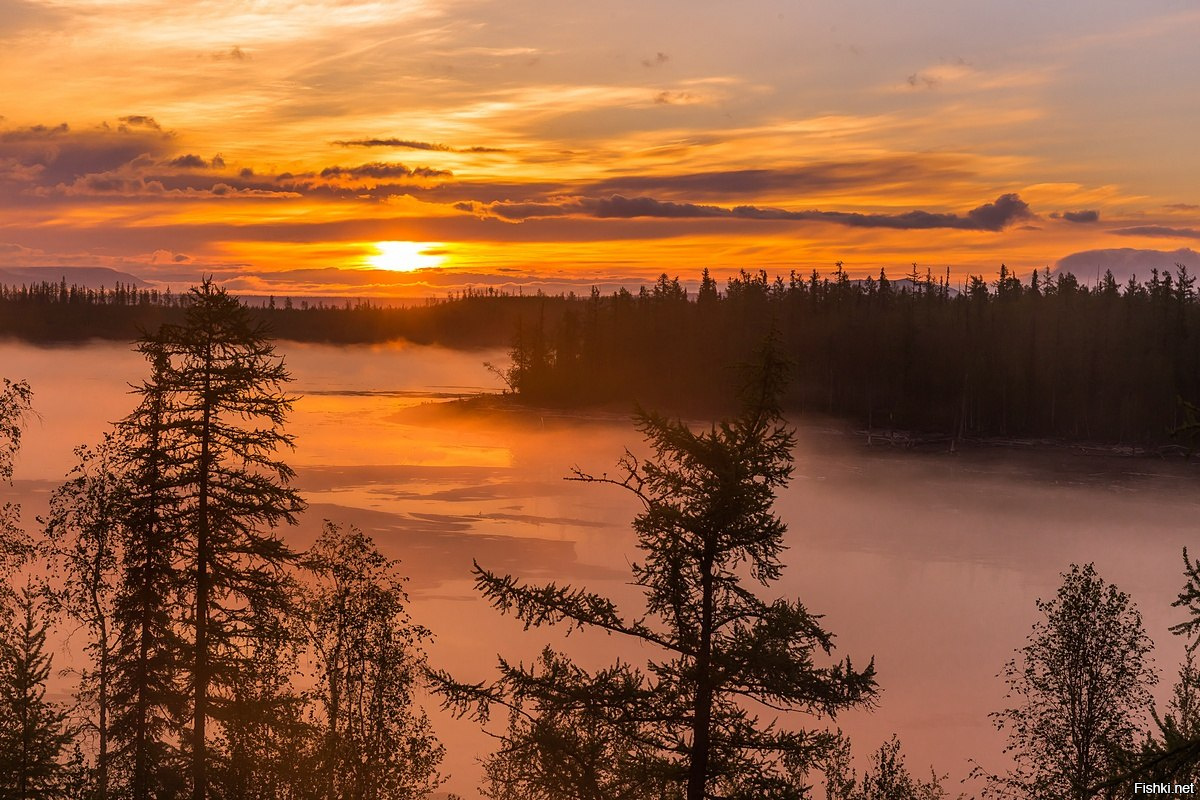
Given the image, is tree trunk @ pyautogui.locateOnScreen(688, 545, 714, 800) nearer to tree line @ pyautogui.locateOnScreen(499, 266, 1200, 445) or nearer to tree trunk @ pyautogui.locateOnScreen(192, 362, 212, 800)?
tree trunk @ pyautogui.locateOnScreen(192, 362, 212, 800)

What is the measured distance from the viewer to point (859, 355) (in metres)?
178

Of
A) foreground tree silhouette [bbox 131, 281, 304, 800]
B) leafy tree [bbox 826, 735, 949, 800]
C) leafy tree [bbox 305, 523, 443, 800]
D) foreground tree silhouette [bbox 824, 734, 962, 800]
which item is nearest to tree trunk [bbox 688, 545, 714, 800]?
leafy tree [bbox 826, 735, 949, 800]

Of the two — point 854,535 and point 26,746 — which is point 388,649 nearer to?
point 26,746

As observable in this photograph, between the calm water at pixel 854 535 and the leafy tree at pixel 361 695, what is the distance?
1518 cm

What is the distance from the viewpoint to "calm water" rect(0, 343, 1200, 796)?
60031mm

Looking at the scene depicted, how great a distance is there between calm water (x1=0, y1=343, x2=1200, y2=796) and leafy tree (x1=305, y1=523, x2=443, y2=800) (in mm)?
15183

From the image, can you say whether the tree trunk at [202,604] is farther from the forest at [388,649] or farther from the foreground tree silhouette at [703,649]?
the foreground tree silhouette at [703,649]

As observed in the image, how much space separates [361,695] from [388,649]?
5.00 ft

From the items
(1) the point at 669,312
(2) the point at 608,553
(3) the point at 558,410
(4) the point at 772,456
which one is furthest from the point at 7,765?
(1) the point at 669,312

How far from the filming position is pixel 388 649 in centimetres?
2841

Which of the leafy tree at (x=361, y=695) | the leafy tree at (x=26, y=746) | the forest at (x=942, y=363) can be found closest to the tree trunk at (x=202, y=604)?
the leafy tree at (x=26, y=746)

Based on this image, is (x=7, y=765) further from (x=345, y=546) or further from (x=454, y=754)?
(x=454, y=754)

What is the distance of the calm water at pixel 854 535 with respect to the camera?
197 feet

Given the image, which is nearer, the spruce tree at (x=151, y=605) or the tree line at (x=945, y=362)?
the spruce tree at (x=151, y=605)
